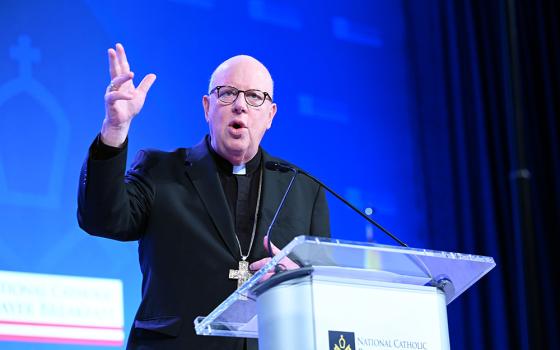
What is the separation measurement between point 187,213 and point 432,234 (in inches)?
86.0

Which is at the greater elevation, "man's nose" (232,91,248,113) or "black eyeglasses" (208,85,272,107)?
"black eyeglasses" (208,85,272,107)

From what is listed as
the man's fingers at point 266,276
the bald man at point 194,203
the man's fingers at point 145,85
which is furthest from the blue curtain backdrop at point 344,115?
the man's fingers at point 266,276

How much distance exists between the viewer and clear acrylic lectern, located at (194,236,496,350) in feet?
4.58

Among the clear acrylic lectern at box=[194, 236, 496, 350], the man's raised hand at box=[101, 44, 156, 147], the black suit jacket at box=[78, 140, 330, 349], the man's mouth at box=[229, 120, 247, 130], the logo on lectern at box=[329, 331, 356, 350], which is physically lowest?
the logo on lectern at box=[329, 331, 356, 350]

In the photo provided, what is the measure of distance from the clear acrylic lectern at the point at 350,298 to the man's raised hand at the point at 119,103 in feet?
2.08

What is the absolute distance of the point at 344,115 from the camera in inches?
161

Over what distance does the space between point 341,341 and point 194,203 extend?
3.60 ft

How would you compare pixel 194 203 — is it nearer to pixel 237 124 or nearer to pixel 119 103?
pixel 237 124

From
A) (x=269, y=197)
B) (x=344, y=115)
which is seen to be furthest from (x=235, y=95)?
(x=344, y=115)

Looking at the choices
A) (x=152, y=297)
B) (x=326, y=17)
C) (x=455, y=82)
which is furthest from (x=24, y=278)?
(x=455, y=82)

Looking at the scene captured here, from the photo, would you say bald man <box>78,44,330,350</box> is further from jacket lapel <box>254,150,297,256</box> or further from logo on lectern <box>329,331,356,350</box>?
logo on lectern <box>329,331,356,350</box>

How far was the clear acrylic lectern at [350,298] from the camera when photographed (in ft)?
4.58

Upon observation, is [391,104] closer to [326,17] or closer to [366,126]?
[366,126]

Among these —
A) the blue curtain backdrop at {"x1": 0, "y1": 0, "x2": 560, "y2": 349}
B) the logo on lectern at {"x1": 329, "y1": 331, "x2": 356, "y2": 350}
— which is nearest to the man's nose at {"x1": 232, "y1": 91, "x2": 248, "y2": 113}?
the blue curtain backdrop at {"x1": 0, "y1": 0, "x2": 560, "y2": 349}
